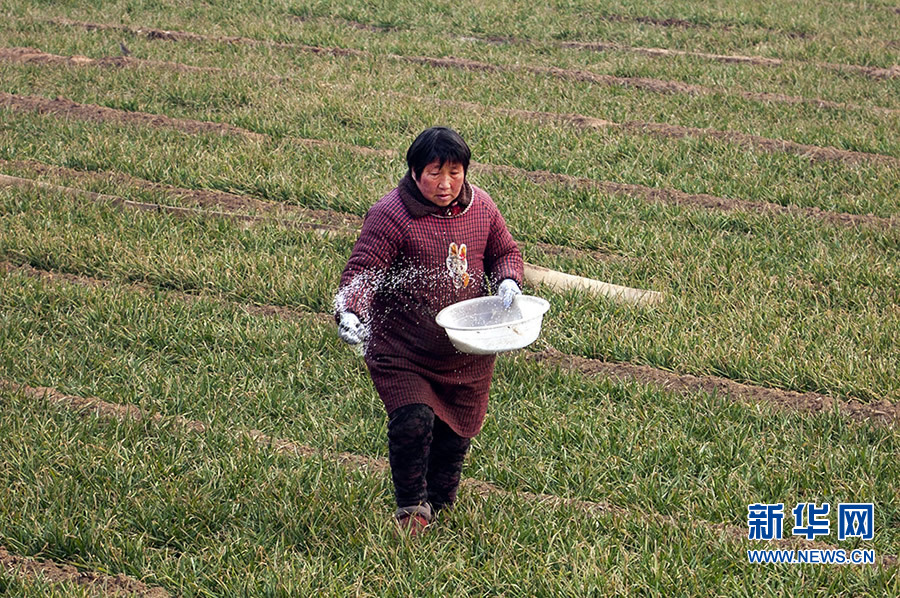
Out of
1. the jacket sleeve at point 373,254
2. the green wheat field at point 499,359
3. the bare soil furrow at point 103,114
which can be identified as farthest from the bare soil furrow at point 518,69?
the jacket sleeve at point 373,254

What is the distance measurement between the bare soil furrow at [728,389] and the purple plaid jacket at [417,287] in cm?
160

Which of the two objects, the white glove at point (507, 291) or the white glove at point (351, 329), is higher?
the white glove at point (507, 291)

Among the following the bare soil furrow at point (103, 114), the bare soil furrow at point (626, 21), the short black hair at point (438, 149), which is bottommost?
the bare soil furrow at point (103, 114)

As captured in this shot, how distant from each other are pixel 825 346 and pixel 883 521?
1.59 meters

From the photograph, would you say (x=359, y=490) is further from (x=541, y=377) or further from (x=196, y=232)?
(x=196, y=232)

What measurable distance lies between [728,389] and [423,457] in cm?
201

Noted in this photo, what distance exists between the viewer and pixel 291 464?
448 centimetres

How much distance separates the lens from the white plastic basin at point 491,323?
363 centimetres

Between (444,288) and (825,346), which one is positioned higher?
(444,288)

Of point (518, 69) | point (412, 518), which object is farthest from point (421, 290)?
point (518, 69)

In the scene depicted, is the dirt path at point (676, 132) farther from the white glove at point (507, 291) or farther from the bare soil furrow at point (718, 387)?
the white glove at point (507, 291)

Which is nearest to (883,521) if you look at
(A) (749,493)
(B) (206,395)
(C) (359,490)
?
(A) (749,493)

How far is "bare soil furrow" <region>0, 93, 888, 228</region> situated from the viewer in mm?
7751

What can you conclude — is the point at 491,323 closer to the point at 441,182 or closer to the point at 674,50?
the point at 441,182
